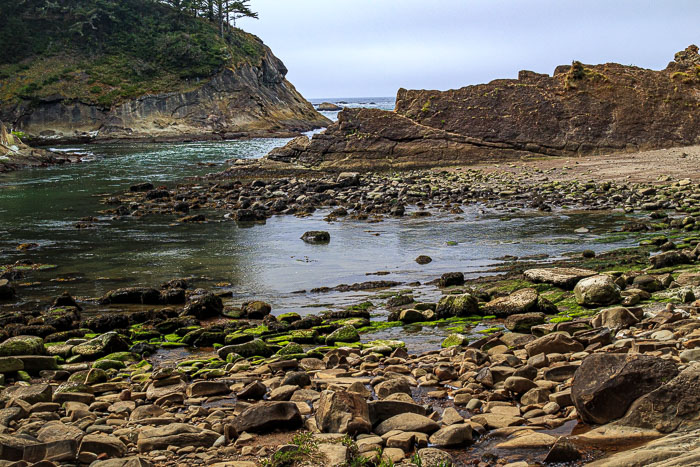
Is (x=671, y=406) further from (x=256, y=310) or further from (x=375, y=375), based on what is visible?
(x=256, y=310)

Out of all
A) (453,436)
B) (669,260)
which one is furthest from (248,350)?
(669,260)

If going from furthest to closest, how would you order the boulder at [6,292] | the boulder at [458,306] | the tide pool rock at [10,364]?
the boulder at [6,292]
the boulder at [458,306]
the tide pool rock at [10,364]

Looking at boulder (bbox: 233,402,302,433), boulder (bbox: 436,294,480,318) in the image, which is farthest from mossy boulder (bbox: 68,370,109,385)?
boulder (bbox: 436,294,480,318)

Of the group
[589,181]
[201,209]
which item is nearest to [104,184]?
[201,209]

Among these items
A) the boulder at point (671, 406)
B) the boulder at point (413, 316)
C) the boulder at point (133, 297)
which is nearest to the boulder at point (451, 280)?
the boulder at point (413, 316)

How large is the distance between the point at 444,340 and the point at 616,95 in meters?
38.2

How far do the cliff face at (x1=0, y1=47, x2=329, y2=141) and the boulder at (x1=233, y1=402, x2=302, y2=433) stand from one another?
7660 cm

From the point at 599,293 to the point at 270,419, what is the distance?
22.2ft

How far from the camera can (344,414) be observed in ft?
18.9

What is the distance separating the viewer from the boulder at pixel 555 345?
7415 millimetres

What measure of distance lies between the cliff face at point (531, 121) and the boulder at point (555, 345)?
3450 centimetres

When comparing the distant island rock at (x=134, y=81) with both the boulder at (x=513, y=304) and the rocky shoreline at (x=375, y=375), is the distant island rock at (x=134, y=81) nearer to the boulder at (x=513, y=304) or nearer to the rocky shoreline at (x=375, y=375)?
the rocky shoreline at (x=375, y=375)

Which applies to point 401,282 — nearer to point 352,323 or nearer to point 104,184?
point 352,323

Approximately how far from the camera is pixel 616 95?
139ft
